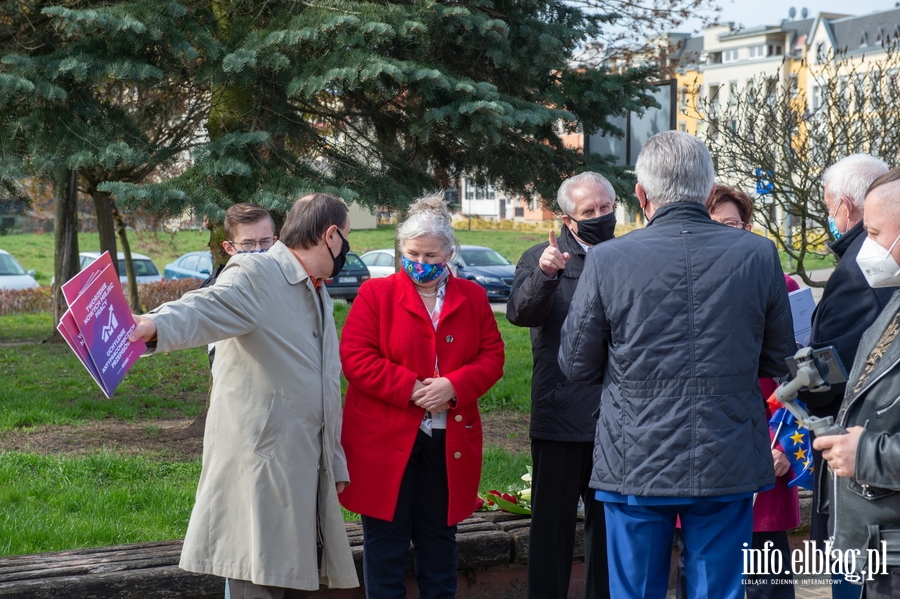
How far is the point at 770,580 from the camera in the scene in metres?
4.03

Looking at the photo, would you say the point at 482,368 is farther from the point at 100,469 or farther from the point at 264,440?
the point at 100,469

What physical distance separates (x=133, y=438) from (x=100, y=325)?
520 cm

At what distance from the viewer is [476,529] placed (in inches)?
187

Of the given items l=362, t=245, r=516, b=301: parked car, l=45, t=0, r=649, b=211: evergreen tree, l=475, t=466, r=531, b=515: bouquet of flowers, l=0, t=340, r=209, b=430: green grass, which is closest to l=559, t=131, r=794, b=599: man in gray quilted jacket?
l=475, t=466, r=531, b=515: bouquet of flowers

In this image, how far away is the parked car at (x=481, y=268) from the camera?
25.0 metres

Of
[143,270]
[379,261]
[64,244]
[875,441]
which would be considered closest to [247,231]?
[875,441]

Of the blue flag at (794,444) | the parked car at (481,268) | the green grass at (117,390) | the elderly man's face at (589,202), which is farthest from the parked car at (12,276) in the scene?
the blue flag at (794,444)

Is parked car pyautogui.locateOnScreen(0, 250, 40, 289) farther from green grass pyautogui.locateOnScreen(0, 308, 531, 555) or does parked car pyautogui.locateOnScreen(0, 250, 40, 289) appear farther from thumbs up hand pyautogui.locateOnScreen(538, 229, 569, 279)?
thumbs up hand pyautogui.locateOnScreen(538, 229, 569, 279)

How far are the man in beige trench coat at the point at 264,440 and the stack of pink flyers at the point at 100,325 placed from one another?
404 mm

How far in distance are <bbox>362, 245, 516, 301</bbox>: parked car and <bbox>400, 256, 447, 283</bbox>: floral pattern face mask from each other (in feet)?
62.9

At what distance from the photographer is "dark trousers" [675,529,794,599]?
4.02m

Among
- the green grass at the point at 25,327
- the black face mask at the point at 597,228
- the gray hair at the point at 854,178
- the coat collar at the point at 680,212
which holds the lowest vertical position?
the green grass at the point at 25,327

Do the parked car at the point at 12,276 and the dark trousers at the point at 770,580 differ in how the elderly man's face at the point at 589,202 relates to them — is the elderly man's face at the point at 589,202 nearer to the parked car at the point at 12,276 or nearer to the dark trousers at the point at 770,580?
the dark trousers at the point at 770,580

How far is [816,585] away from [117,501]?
4.16 m
